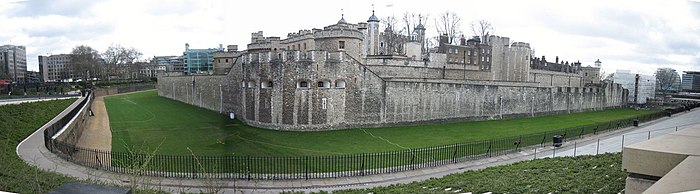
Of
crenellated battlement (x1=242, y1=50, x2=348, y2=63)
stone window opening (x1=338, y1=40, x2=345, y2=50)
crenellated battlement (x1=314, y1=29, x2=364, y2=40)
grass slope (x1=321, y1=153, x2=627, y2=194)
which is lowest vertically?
grass slope (x1=321, y1=153, x2=627, y2=194)

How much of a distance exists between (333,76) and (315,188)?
8.73m

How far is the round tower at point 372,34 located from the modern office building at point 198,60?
51.4ft

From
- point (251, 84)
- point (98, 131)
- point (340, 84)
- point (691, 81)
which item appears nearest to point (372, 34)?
point (340, 84)

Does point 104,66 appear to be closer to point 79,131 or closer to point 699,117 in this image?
point 79,131

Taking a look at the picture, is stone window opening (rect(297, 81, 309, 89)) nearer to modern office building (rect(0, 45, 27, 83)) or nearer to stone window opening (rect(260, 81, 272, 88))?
stone window opening (rect(260, 81, 272, 88))

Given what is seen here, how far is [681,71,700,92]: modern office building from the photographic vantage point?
1022 centimetres

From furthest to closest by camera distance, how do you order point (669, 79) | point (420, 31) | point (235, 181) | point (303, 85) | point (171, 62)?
point (420, 31)
point (303, 85)
point (669, 79)
point (171, 62)
point (235, 181)

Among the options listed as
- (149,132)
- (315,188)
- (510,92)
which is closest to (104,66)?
(149,132)

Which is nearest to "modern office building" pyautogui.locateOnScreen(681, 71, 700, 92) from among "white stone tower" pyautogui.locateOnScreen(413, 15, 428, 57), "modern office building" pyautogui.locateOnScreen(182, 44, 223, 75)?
"modern office building" pyautogui.locateOnScreen(182, 44, 223, 75)

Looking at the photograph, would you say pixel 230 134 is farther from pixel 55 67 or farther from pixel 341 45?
pixel 341 45

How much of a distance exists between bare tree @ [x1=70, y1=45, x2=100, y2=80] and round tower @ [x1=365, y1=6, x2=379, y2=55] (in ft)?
54.5

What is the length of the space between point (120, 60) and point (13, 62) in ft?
7.51

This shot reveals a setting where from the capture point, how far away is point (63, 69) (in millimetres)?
10781

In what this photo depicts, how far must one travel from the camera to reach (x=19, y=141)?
10.1 metres
